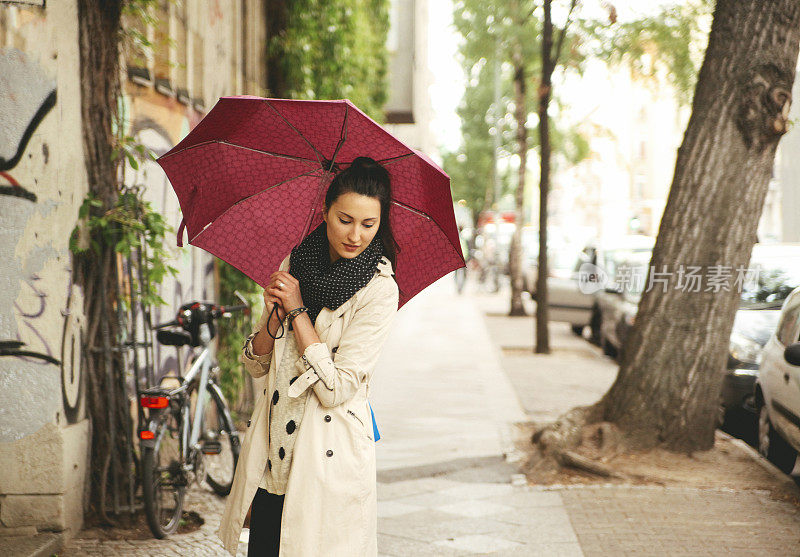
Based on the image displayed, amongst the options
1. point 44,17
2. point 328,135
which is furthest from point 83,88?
point 328,135

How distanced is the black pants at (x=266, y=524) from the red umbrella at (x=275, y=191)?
0.83 meters

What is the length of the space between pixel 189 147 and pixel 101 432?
2.33 m

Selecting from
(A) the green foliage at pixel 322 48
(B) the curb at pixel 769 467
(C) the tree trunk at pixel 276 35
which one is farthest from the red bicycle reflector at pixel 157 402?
(C) the tree trunk at pixel 276 35

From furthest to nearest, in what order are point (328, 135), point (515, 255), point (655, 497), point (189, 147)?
1. point (515, 255)
2. point (655, 497)
3. point (189, 147)
4. point (328, 135)

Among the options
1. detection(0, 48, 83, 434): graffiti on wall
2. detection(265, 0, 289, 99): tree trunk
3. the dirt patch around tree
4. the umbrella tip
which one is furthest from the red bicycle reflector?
detection(265, 0, 289, 99): tree trunk

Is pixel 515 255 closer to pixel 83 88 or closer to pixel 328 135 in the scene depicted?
pixel 83 88

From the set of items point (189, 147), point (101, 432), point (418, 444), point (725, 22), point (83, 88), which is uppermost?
point (725, 22)

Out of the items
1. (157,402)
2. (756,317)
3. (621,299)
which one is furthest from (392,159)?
(621,299)

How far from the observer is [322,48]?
10133 mm

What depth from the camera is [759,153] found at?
A: 648 centimetres

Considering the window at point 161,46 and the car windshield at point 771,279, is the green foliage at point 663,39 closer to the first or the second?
the car windshield at point 771,279

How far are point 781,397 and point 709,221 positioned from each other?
1400mm

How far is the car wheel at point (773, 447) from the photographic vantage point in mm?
6805

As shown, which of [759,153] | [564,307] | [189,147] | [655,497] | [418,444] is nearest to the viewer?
[189,147]
